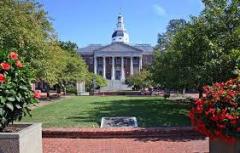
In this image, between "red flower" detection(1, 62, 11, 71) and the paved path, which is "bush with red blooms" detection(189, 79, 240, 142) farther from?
"red flower" detection(1, 62, 11, 71)

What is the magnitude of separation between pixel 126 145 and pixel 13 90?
4.38 m

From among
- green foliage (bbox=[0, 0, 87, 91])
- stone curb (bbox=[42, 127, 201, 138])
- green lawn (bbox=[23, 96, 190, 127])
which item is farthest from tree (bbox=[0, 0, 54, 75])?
stone curb (bbox=[42, 127, 201, 138])

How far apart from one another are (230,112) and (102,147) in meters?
4.89

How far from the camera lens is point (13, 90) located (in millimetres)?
8617

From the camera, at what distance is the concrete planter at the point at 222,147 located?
26.8 feet

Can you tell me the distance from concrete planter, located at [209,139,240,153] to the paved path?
188 cm

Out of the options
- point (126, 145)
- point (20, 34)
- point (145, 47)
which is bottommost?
point (126, 145)

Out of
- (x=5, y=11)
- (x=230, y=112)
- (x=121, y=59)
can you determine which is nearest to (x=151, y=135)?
(x=230, y=112)

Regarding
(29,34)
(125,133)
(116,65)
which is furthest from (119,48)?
(125,133)

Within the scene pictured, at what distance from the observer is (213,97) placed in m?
8.23

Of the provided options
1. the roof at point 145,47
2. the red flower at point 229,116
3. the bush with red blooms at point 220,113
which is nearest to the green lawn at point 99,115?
the bush with red blooms at point 220,113

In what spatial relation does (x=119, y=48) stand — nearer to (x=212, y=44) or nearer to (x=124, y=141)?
(x=212, y=44)

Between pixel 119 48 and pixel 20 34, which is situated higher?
pixel 119 48

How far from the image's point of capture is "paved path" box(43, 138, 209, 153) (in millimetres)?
11469
